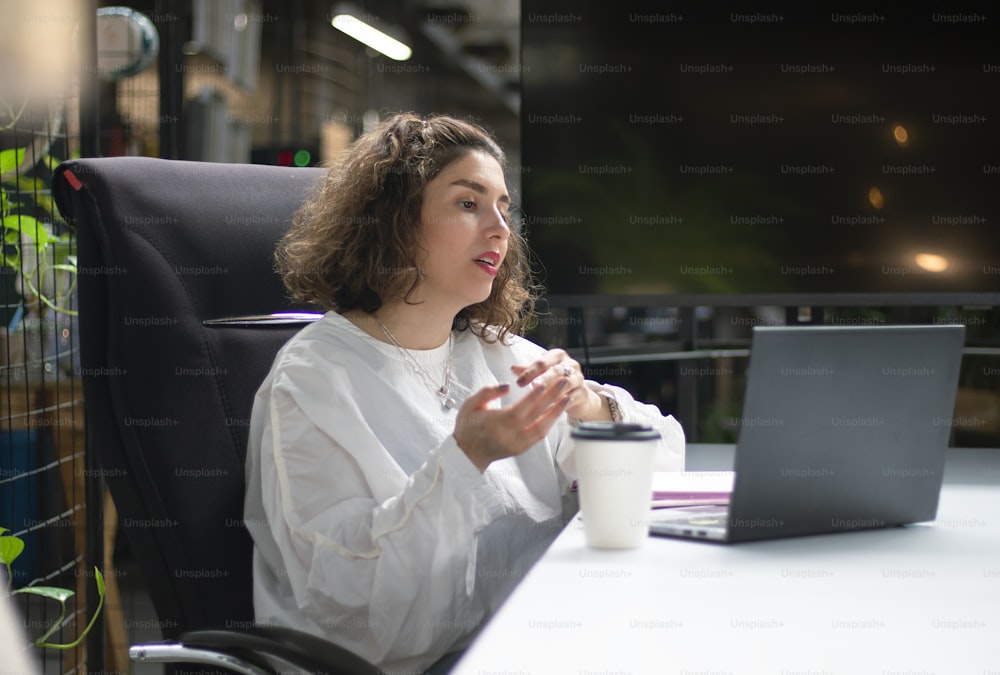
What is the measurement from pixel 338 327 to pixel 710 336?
127 cm

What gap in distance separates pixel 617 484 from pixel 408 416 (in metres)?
0.43

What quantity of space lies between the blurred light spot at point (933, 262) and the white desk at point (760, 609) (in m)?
1.05

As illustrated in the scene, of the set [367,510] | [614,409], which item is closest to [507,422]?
[367,510]

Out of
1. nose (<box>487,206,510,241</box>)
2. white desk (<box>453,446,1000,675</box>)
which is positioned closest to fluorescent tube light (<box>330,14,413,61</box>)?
nose (<box>487,206,510,241</box>)

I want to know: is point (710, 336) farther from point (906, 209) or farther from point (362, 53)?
point (362, 53)

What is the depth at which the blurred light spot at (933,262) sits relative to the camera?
2080 mm

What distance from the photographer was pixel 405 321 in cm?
146

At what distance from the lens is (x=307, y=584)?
1197 mm

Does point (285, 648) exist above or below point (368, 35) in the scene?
below

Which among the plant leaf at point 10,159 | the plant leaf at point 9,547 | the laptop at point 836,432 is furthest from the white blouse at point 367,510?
the plant leaf at point 10,159

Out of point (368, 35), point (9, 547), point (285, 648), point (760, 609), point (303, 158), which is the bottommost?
point (9, 547)

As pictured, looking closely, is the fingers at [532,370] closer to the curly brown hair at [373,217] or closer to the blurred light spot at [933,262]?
the curly brown hair at [373,217]

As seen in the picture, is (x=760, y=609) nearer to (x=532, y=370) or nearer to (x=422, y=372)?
(x=532, y=370)

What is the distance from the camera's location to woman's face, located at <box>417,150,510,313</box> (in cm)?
144
